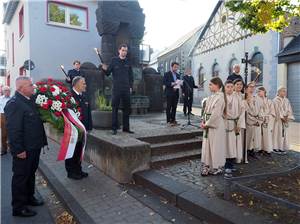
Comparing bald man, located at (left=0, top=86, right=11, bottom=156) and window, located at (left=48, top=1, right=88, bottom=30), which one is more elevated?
window, located at (left=48, top=1, right=88, bottom=30)

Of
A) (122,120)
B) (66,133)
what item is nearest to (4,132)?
(122,120)

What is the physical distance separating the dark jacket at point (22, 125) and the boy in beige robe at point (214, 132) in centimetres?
274

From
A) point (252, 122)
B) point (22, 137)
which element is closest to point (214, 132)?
point (252, 122)

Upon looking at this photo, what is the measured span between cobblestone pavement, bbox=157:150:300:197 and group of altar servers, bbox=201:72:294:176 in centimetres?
18

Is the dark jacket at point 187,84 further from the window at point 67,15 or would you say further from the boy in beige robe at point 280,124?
the window at point 67,15

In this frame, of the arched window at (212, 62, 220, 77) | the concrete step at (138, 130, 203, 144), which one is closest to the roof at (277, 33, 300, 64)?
the arched window at (212, 62, 220, 77)

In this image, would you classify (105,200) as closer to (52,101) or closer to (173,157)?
(52,101)

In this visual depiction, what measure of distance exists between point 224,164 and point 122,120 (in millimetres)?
2987

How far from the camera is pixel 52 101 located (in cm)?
546

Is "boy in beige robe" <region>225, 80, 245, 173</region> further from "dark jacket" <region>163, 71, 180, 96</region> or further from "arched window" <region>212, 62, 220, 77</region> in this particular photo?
"arched window" <region>212, 62, 220, 77</region>

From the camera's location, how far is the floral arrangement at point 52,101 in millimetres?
5336

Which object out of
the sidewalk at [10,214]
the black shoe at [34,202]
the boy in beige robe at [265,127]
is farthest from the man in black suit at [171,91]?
the black shoe at [34,202]

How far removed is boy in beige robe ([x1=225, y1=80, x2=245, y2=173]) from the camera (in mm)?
6070

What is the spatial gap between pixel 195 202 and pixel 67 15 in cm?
1863
